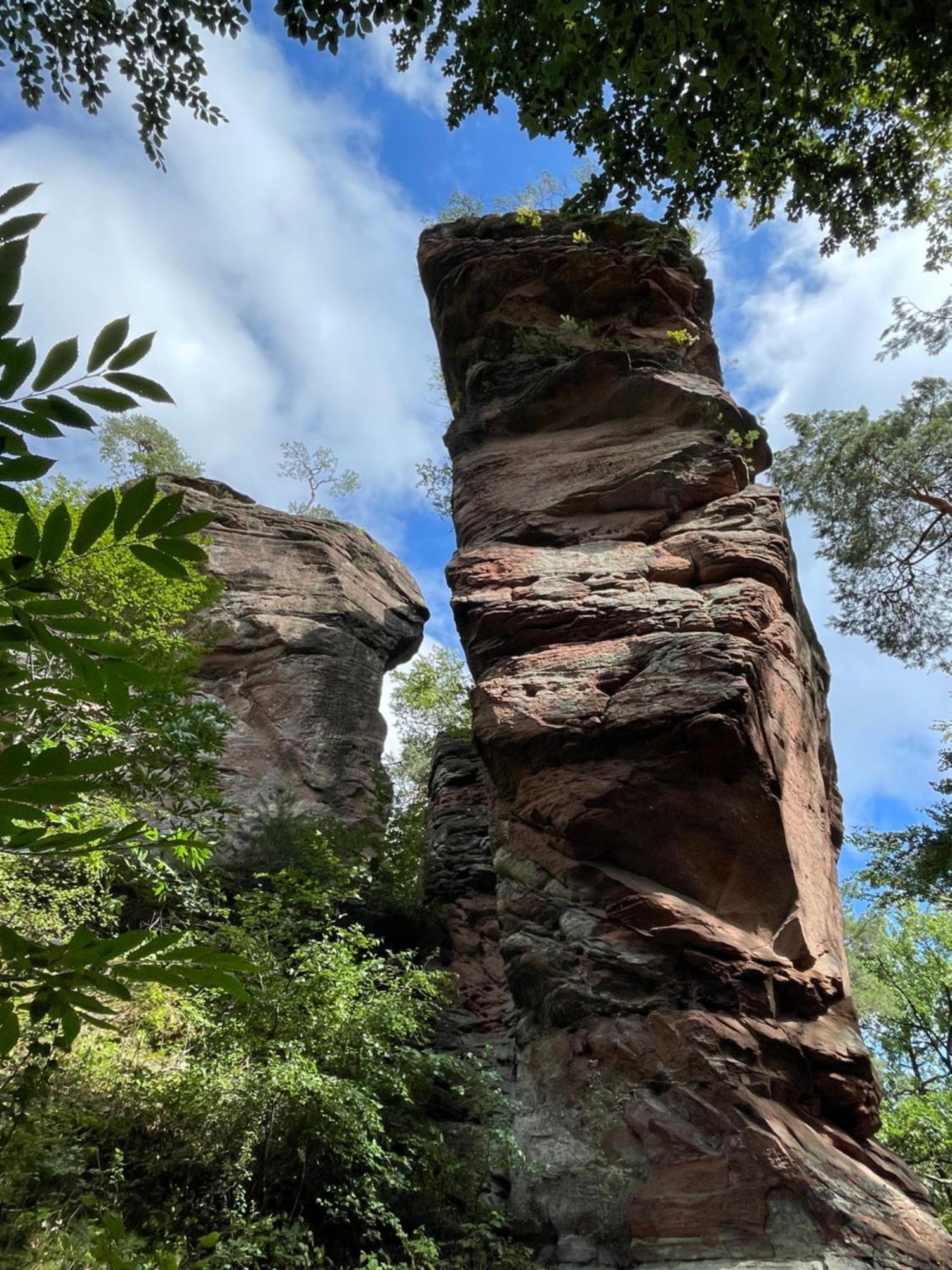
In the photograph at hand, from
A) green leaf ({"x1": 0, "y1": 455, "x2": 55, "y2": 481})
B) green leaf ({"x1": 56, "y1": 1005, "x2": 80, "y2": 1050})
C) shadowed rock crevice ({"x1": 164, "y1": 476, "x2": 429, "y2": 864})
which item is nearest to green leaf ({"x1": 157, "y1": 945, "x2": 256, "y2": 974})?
green leaf ({"x1": 56, "y1": 1005, "x2": 80, "y2": 1050})

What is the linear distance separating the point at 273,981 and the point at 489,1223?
7.49 ft

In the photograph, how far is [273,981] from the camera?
6441 millimetres

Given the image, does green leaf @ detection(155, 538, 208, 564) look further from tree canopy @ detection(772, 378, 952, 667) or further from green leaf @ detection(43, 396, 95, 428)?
tree canopy @ detection(772, 378, 952, 667)

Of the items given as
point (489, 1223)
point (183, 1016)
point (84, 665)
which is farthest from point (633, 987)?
point (84, 665)

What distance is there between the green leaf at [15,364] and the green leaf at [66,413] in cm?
5

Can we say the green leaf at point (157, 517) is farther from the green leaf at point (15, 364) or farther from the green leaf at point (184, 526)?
the green leaf at point (15, 364)

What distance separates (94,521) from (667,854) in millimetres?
6770

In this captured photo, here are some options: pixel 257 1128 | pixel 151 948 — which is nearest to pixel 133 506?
pixel 151 948

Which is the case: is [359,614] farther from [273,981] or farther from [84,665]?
[84,665]

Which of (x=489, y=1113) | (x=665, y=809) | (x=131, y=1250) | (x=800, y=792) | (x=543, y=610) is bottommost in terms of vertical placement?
(x=131, y=1250)

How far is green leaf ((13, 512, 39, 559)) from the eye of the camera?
56.1 inches

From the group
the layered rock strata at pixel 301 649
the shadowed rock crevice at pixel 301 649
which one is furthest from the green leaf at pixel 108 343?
the layered rock strata at pixel 301 649

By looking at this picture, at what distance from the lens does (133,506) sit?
4.88 ft

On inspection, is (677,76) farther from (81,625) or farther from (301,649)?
(301,649)
